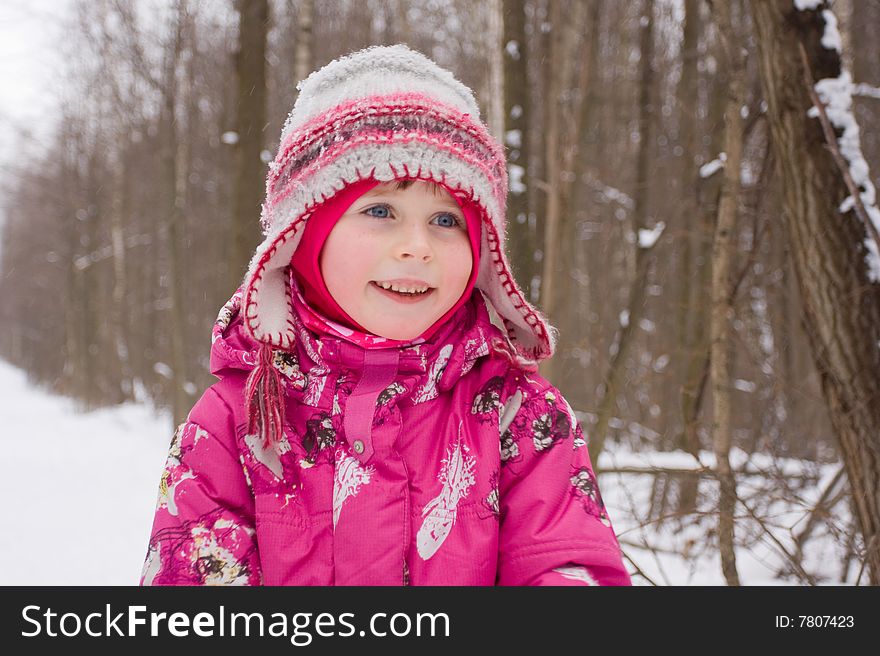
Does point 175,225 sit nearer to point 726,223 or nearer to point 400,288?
point 726,223

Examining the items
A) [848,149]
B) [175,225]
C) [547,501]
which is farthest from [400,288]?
[175,225]

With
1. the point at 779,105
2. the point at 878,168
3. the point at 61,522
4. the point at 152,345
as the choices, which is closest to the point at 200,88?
the point at 152,345

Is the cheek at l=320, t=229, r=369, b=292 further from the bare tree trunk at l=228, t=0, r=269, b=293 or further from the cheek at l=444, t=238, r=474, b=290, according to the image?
→ the bare tree trunk at l=228, t=0, r=269, b=293

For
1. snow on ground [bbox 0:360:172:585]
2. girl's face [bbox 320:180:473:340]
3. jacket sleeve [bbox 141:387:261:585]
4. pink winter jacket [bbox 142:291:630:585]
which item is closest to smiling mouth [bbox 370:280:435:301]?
girl's face [bbox 320:180:473:340]

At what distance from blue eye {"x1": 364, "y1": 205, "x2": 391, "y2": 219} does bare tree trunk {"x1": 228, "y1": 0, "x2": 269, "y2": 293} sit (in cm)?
424

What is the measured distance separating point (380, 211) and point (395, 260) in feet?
0.41

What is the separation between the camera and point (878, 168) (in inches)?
235

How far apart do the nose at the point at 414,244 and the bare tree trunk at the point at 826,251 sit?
1.93m

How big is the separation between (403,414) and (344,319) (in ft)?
0.83

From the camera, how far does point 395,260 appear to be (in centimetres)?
158

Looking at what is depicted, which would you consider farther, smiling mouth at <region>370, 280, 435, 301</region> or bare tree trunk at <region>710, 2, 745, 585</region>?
bare tree trunk at <region>710, 2, 745, 585</region>

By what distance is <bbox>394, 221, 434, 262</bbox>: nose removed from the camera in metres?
1.56

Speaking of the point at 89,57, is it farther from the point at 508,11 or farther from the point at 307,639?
the point at 307,639

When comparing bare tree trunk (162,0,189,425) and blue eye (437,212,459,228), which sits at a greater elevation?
bare tree trunk (162,0,189,425)
